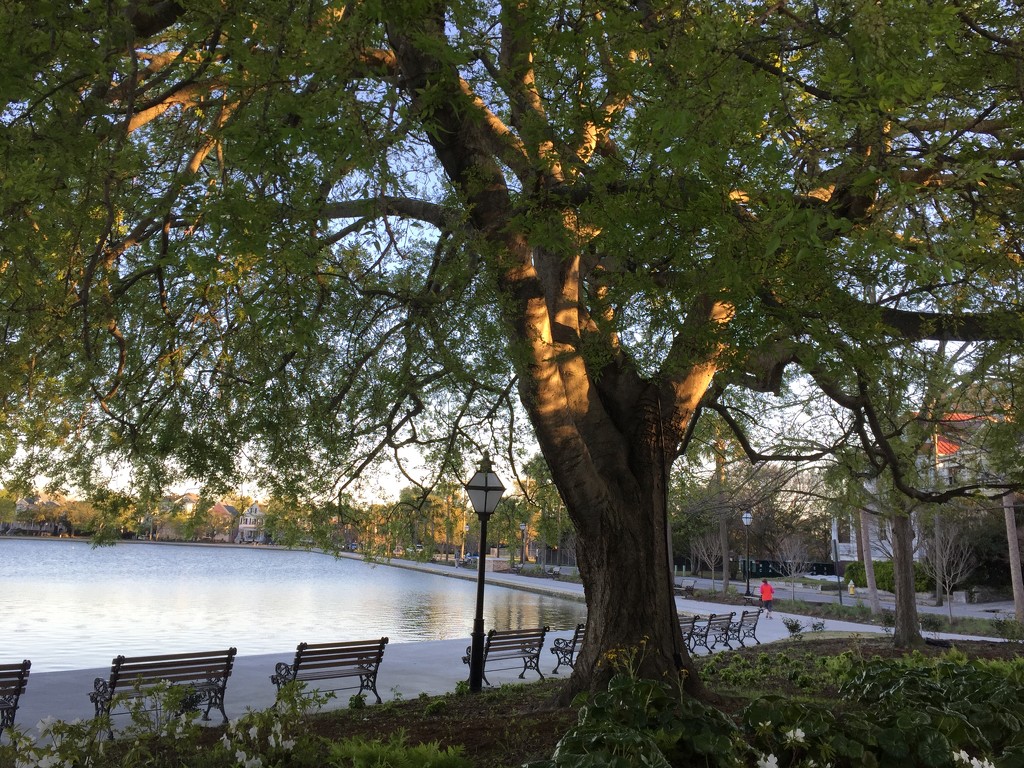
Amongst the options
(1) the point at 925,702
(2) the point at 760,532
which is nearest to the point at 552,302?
(1) the point at 925,702

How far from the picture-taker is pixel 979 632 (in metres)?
19.4

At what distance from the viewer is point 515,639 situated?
40.3 feet

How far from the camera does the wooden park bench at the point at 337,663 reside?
9695 mm

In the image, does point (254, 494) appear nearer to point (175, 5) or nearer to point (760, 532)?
point (175, 5)

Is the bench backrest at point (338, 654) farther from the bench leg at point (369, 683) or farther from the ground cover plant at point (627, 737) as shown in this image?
the ground cover plant at point (627, 737)

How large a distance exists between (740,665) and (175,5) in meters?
11.3

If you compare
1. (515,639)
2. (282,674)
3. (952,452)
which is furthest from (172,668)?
(952,452)

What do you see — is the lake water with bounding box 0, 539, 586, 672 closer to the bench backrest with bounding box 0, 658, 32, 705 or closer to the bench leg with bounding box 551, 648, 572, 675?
the bench backrest with bounding box 0, 658, 32, 705

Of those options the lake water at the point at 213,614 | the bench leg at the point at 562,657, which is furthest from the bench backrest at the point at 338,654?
the bench leg at the point at 562,657

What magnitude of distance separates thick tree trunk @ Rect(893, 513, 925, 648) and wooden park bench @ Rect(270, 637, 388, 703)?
9.90 metres

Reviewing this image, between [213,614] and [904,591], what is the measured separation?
57.7 feet

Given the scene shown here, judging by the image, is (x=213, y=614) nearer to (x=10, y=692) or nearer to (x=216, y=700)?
(x=216, y=700)

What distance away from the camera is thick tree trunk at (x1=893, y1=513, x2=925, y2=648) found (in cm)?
1430

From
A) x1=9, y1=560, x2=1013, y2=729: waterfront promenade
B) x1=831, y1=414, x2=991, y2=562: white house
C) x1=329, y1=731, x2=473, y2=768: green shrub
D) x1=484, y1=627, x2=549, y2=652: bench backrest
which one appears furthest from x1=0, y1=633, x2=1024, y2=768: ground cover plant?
x1=484, y1=627, x2=549, y2=652: bench backrest
